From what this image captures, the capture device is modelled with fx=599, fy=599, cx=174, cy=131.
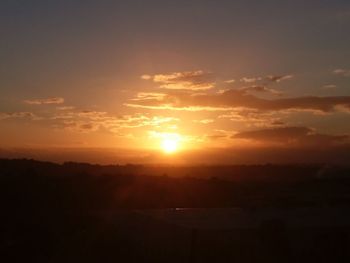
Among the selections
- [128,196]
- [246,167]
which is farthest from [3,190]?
[246,167]

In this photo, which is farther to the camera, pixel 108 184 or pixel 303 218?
pixel 108 184

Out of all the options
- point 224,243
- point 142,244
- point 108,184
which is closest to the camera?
point 224,243

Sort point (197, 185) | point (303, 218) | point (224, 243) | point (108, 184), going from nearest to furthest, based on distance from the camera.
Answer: point (224, 243) → point (303, 218) → point (108, 184) → point (197, 185)

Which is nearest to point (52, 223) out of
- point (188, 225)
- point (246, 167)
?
point (188, 225)

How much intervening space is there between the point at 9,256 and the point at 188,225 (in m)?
Result: 5.20

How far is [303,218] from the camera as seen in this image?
18.2 metres

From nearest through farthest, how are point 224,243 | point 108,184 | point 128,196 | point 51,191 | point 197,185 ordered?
point 224,243 < point 51,191 < point 128,196 < point 108,184 < point 197,185

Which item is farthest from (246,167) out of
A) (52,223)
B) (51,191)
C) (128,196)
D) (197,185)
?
(52,223)

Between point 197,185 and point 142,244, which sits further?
point 197,185

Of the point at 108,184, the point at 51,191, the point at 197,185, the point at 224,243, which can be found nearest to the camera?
the point at 224,243

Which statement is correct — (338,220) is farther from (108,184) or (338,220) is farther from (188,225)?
(108,184)

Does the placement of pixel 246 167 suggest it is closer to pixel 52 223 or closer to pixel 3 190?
pixel 3 190

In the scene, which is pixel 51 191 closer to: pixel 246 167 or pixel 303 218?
pixel 303 218

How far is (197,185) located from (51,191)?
81.8ft
